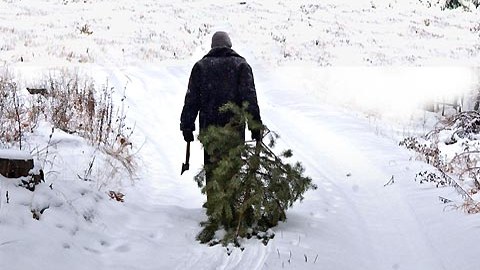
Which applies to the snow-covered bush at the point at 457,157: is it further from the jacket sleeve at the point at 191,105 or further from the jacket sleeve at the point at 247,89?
the jacket sleeve at the point at 191,105

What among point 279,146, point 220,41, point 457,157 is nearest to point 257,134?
point 220,41

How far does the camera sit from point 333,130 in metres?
10.1

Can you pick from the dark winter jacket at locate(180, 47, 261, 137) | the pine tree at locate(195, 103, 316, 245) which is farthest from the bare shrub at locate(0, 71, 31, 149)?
the pine tree at locate(195, 103, 316, 245)

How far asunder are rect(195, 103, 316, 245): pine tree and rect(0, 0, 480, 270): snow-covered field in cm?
25

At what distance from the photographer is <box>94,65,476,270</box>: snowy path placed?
445 cm

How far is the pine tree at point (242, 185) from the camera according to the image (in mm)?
4574

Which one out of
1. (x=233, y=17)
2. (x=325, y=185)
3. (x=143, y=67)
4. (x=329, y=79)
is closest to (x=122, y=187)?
(x=325, y=185)

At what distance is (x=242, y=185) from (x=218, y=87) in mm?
1181

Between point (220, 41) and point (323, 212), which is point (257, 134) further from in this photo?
point (323, 212)

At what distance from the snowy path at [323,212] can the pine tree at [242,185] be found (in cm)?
21

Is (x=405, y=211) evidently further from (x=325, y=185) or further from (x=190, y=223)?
(x=190, y=223)

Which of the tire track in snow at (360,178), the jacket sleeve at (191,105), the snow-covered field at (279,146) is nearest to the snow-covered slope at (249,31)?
the snow-covered field at (279,146)

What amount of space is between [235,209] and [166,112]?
6083 mm

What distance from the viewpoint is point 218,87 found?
5305 millimetres
